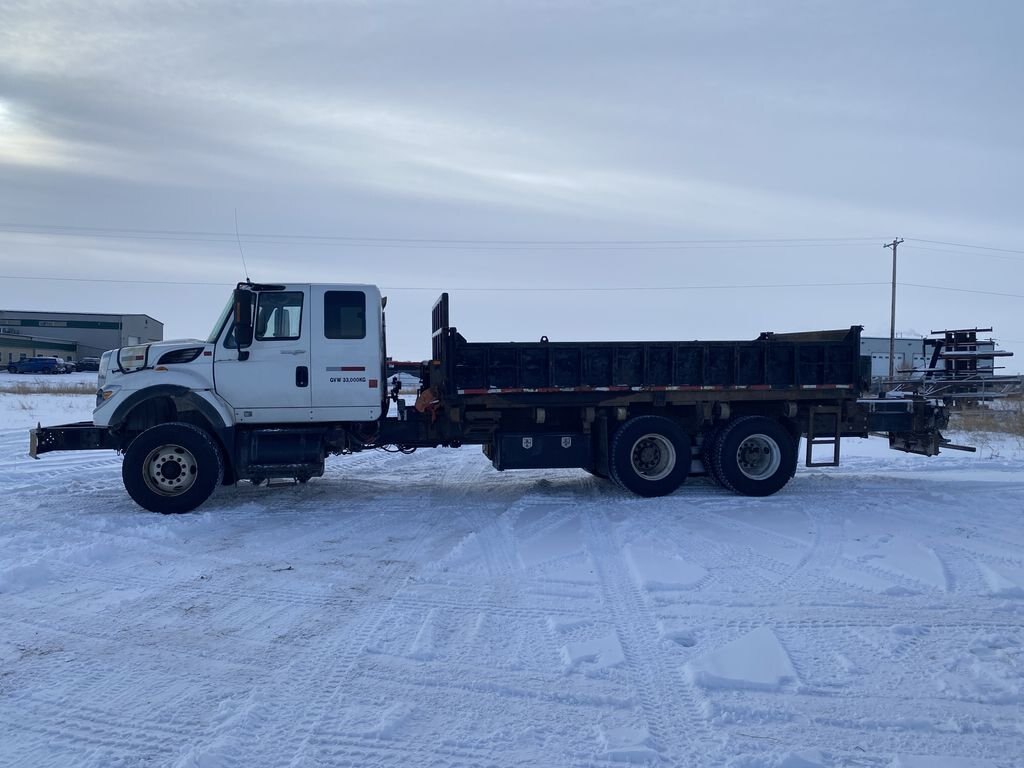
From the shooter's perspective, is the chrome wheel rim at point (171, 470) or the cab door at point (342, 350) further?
the cab door at point (342, 350)

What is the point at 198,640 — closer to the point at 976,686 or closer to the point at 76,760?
the point at 76,760

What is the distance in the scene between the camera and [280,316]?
975cm

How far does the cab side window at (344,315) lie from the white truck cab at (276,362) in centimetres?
1

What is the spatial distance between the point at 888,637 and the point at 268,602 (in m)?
4.70

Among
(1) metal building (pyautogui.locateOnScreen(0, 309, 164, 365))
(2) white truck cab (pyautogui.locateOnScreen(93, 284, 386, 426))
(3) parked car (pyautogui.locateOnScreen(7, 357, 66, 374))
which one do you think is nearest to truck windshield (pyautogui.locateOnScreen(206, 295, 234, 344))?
(2) white truck cab (pyautogui.locateOnScreen(93, 284, 386, 426))

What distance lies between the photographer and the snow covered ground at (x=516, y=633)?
12.7ft

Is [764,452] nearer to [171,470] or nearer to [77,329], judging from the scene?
[171,470]

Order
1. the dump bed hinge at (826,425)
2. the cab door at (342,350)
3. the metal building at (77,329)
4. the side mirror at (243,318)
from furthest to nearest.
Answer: the metal building at (77,329)
the dump bed hinge at (826,425)
the cab door at (342,350)
the side mirror at (243,318)

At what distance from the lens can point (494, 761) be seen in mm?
3658

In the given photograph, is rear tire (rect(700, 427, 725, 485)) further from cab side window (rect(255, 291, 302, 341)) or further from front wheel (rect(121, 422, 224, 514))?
front wheel (rect(121, 422, 224, 514))

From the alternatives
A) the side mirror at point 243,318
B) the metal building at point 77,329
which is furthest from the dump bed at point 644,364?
the metal building at point 77,329

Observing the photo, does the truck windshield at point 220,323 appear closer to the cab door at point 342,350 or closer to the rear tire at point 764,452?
the cab door at point 342,350

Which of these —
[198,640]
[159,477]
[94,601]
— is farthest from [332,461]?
[198,640]

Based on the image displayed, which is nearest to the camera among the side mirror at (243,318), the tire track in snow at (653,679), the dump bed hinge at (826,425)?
the tire track in snow at (653,679)
